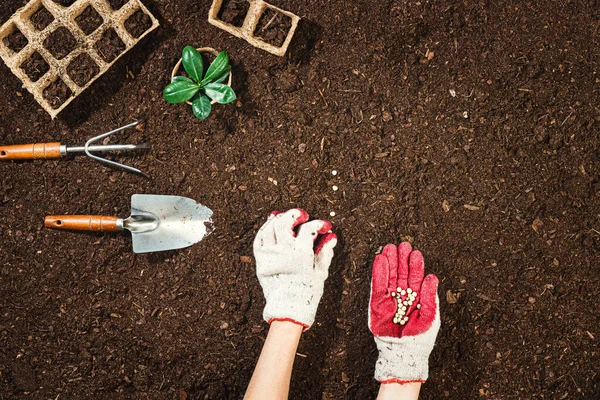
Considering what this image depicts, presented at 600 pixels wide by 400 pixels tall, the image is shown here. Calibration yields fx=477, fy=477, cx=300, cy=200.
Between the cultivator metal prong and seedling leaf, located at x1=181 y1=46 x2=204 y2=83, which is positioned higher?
seedling leaf, located at x1=181 y1=46 x2=204 y2=83

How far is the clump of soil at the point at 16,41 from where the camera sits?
1.93 meters

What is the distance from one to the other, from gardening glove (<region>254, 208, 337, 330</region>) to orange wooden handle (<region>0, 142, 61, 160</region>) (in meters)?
0.88

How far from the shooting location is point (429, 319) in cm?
188

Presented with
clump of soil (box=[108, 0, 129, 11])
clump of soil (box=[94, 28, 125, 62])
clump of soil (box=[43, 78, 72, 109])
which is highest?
clump of soil (box=[108, 0, 129, 11])

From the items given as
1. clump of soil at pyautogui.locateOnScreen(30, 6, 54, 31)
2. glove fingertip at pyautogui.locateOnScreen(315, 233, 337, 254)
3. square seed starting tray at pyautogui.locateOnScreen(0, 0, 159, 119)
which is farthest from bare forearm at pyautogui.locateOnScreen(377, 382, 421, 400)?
clump of soil at pyautogui.locateOnScreen(30, 6, 54, 31)

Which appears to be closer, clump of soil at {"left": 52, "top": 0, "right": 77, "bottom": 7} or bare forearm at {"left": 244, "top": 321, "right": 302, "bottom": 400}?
bare forearm at {"left": 244, "top": 321, "right": 302, "bottom": 400}

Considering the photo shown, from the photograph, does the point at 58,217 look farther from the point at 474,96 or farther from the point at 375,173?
→ the point at 474,96

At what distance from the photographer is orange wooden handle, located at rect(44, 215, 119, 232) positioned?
6.03ft

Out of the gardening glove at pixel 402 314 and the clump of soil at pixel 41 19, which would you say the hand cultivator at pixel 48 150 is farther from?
the gardening glove at pixel 402 314

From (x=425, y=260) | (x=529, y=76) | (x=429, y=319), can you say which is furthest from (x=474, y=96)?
(x=429, y=319)

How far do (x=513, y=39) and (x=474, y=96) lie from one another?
0.28 m

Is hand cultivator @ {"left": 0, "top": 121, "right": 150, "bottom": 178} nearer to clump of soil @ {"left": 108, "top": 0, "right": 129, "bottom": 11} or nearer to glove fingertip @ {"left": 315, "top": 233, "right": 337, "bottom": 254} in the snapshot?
clump of soil @ {"left": 108, "top": 0, "right": 129, "bottom": 11}

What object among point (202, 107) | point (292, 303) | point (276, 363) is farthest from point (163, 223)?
point (276, 363)

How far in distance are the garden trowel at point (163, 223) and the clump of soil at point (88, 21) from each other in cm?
70
